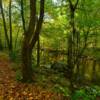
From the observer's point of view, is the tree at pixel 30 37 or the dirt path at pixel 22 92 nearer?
the dirt path at pixel 22 92

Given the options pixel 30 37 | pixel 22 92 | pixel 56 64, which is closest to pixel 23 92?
pixel 22 92

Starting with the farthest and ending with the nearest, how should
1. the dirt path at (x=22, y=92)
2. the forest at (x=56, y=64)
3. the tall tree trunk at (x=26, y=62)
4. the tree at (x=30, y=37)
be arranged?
the tall tree trunk at (x=26, y=62) < the tree at (x=30, y=37) < the forest at (x=56, y=64) < the dirt path at (x=22, y=92)

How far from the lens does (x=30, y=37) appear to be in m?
10.2

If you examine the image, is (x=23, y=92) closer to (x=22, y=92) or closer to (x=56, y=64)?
(x=22, y=92)

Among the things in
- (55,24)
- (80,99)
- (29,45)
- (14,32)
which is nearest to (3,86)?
(29,45)

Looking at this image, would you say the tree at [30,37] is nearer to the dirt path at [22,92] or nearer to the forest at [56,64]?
the forest at [56,64]

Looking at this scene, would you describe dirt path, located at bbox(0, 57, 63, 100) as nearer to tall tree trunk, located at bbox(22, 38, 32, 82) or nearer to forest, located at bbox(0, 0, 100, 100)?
forest, located at bbox(0, 0, 100, 100)

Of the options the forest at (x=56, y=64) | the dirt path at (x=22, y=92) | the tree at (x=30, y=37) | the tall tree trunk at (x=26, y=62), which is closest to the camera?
the dirt path at (x=22, y=92)

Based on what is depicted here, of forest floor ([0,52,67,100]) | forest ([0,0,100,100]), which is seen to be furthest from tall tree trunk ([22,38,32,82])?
forest floor ([0,52,67,100])

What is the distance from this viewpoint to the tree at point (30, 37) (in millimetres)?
9929

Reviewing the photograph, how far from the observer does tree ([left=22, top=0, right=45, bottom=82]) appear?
9.93m

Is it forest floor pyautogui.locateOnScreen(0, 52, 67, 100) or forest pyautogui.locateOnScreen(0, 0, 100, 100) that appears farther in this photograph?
forest pyautogui.locateOnScreen(0, 0, 100, 100)

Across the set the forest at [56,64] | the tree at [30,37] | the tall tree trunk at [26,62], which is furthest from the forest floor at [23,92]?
the tree at [30,37]

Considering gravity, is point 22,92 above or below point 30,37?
below
